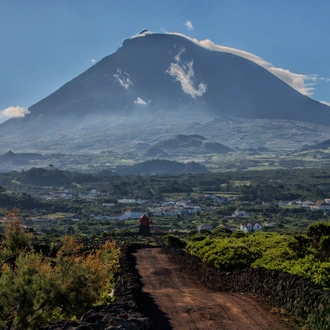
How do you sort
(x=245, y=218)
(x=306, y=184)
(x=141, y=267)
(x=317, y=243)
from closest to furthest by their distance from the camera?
(x=317, y=243)
(x=141, y=267)
(x=245, y=218)
(x=306, y=184)

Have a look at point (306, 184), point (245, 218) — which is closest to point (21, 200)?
point (245, 218)

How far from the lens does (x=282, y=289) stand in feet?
60.6

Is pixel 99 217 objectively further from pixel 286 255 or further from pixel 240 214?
pixel 286 255

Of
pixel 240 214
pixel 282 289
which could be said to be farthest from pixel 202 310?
pixel 240 214

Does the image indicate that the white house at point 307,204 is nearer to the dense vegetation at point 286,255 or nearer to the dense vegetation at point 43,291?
the dense vegetation at point 286,255

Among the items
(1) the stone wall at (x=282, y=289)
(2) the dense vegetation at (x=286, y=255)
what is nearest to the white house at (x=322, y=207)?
(2) the dense vegetation at (x=286, y=255)

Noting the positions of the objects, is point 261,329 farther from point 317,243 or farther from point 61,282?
point 317,243

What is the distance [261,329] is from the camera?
15.9 meters

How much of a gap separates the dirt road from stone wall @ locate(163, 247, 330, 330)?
0.48m

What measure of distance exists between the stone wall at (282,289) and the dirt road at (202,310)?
1.56ft

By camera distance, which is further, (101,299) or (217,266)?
(217,266)

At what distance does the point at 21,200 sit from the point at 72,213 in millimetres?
13342

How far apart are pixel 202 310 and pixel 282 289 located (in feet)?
7.66

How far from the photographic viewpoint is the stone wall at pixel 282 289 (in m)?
15.4
